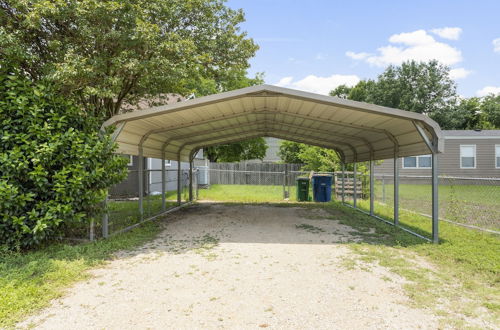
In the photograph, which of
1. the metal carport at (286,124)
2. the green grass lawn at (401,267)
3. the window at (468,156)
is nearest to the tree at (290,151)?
the window at (468,156)

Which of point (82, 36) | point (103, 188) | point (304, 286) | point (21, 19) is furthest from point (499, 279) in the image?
point (21, 19)

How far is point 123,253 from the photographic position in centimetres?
586

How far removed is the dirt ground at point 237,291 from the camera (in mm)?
3250

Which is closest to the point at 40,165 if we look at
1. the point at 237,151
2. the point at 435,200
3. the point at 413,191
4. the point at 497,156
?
the point at 435,200

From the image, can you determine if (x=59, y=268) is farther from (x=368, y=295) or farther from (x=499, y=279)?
(x=499, y=279)

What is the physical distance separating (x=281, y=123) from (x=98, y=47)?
5523mm

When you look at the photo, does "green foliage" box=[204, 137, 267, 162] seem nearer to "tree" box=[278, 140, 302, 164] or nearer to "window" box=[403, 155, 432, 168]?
"tree" box=[278, 140, 302, 164]

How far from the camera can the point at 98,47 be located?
26.8ft

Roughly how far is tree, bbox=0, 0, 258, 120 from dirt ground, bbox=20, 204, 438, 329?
358cm

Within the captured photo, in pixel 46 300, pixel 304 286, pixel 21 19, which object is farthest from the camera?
pixel 21 19

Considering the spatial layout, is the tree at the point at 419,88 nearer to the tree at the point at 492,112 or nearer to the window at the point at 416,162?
the tree at the point at 492,112

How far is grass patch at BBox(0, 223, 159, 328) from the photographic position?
141 inches

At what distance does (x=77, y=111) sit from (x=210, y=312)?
15.1 feet

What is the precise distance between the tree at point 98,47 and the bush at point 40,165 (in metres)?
0.82
